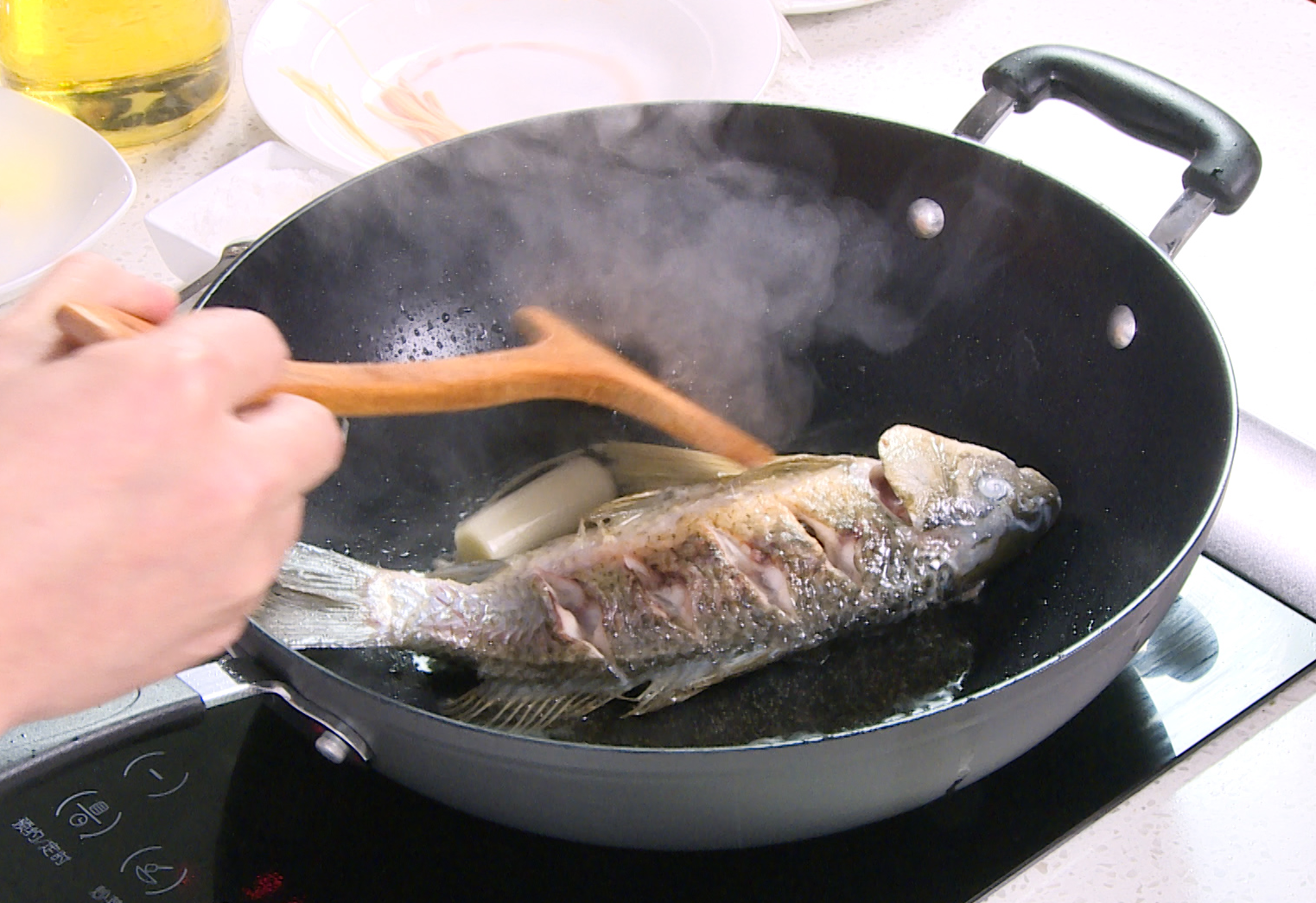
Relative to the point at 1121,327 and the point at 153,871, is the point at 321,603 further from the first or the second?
the point at 1121,327

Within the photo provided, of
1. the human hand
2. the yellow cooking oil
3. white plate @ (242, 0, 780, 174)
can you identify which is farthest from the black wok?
the yellow cooking oil

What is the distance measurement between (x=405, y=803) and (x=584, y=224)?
571mm

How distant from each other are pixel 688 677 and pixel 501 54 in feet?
2.87

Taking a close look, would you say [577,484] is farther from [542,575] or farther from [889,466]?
[889,466]

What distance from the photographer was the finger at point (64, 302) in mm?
603

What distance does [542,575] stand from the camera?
87cm

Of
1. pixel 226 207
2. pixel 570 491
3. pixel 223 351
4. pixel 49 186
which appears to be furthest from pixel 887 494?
pixel 49 186

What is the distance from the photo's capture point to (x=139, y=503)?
484mm

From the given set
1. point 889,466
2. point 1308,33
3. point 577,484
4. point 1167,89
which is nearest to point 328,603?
point 577,484

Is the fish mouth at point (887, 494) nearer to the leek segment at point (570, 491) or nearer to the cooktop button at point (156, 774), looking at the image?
the leek segment at point (570, 491)

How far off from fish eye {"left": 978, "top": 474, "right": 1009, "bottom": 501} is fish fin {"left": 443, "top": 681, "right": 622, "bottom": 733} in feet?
1.06

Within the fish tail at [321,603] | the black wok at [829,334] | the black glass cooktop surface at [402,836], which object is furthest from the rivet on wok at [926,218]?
the fish tail at [321,603]

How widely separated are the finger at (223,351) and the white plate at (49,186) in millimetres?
636

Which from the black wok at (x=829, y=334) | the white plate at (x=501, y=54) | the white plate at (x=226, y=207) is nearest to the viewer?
the black wok at (x=829, y=334)
